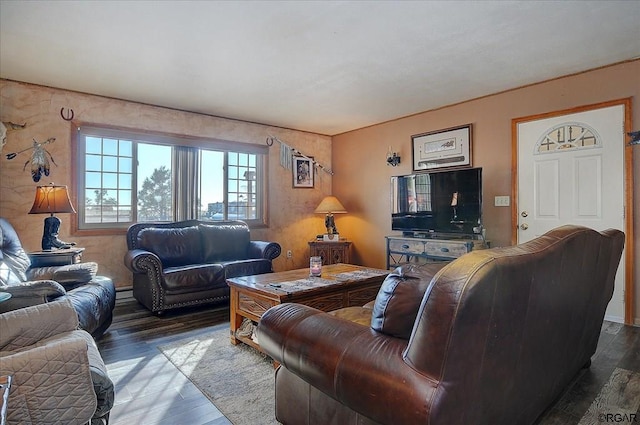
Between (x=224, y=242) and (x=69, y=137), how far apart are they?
2051 millimetres

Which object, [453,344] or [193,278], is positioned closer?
[453,344]

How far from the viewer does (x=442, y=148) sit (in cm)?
463

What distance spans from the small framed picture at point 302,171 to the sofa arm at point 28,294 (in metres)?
4.03

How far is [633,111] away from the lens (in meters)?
3.20

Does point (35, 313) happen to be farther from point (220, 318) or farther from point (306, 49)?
point (306, 49)

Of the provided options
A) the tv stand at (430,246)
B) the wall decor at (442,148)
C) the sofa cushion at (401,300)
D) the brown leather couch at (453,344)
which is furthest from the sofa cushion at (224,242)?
the sofa cushion at (401,300)

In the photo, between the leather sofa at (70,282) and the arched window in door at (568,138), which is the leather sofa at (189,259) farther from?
the arched window in door at (568,138)

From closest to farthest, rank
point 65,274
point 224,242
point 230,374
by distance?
point 230,374 < point 65,274 < point 224,242

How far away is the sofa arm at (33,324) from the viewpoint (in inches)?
54.9

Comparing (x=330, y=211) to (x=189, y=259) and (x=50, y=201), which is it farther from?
(x=50, y=201)

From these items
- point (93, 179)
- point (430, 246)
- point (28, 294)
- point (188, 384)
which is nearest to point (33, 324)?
point (28, 294)

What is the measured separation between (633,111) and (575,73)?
2.05 ft

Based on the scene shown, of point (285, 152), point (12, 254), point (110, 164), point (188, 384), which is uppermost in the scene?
point (285, 152)

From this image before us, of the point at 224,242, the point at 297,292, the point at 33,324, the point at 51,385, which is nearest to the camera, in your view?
the point at 51,385
